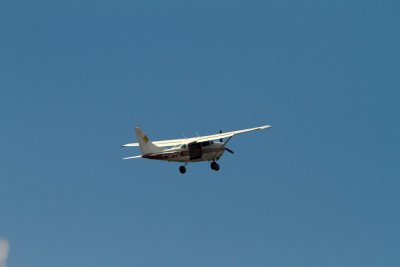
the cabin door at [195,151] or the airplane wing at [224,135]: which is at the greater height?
the airplane wing at [224,135]

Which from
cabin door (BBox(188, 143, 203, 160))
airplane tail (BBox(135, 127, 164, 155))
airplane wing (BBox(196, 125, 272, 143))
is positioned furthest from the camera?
airplane wing (BBox(196, 125, 272, 143))

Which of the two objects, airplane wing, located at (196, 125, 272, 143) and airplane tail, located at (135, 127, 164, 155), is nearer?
airplane tail, located at (135, 127, 164, 155)

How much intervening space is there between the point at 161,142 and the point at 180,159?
7.62 m

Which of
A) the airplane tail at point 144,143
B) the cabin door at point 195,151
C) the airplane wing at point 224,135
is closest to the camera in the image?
the airplane tail at point 144,143

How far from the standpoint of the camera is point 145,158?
224 ft

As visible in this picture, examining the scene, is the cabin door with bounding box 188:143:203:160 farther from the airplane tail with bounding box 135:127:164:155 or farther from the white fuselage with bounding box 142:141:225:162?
the airplane tail with bounding box 135:127:164:155

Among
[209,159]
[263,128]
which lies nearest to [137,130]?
[209,159]

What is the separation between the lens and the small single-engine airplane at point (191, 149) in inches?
2682

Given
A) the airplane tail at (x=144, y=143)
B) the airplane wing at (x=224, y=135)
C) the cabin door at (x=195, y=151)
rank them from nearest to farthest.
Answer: the airplane tail at (x=144, y=143) < the cabin door at (x=195, y=151) < the airplane wing at (x=224, y=135)

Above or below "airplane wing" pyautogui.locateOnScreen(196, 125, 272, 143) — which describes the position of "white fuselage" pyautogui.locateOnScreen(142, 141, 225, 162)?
below

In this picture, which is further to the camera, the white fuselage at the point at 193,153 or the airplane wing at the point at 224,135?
the airplane wing at the point at 224,135

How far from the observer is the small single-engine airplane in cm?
6812

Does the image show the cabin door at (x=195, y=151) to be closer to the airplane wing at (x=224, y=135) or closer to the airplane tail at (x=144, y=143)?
the airplane wing at (x=224, y=135)

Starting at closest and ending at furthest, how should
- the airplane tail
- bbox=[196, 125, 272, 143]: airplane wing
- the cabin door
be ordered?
the airplane tail, the cabin door, bbox=[196, 125, 272, 143]: airplane wing
